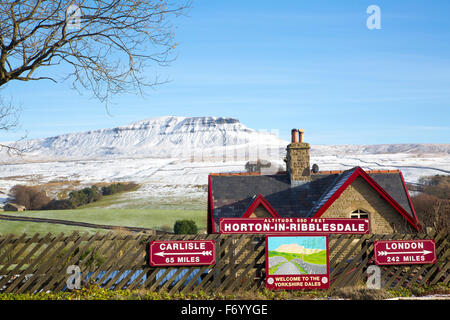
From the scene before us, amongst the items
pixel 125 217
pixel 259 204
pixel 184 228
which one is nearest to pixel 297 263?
pixel 259 204

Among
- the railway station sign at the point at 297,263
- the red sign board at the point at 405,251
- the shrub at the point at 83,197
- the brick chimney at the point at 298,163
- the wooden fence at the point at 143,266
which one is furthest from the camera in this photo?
the shrub at the point at 83,197

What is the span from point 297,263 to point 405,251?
10.5 feet

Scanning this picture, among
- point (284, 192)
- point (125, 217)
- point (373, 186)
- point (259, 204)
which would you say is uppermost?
point (373, 186)

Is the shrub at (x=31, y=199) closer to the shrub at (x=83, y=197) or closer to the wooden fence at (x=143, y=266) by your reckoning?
the shrub at (x=83, y=197)

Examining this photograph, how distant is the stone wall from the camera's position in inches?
861

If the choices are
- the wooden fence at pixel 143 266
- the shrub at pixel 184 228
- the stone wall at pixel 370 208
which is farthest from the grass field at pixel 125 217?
the wooden fence at pixel 143 266

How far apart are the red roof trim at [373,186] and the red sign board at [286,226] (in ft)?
28.6

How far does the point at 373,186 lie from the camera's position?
21.9 meters

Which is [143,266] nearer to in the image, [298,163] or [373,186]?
[373,186]

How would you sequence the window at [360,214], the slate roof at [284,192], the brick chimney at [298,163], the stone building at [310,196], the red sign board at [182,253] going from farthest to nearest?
the brick chimney at [298,163] → the slate roof at [284,192] → the window at [360,214] → the stone building at [310,196] → the red sign board at [182,253]

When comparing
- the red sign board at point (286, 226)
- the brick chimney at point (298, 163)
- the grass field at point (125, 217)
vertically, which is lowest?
the grass field at point (125, 217)

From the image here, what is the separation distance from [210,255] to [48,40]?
27.0 ft

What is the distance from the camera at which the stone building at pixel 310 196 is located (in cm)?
2173
